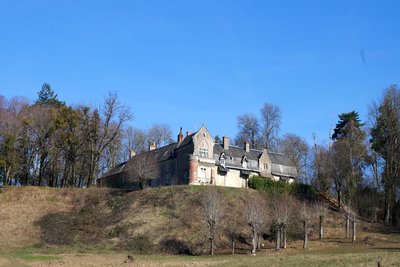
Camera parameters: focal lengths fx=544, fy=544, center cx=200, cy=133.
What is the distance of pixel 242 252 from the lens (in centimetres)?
4922

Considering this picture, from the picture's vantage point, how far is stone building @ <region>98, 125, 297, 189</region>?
2803 inches

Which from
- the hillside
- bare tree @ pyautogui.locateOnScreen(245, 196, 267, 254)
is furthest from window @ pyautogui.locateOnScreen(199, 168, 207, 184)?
bare tree @ pyautogui.locateOnScreen(245, 196, 267, 254)

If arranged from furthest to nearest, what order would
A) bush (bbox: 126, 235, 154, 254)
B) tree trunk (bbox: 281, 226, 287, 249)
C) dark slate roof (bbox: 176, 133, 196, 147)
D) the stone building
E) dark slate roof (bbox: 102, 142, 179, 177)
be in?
dark slate roof (bbox: 102, 142, 179, 177) < dark slate roof (bbox: 176, 133, 196, 147) < the stone building < bush (bbox: 126, 235, 154, 254) < tree trunk (bbox: 281, 226, 287, 249)

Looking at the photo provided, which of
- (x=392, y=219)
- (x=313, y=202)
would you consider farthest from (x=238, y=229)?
(x=392, y=219)

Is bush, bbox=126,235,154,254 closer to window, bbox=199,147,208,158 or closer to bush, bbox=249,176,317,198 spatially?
window, bbox=199,147,208,158

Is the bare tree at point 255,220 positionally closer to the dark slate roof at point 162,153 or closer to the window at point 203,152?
the window at point 203,152

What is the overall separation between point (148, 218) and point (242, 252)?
14034 millimetres

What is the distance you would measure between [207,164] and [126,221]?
641 inches

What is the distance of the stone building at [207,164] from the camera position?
71.2 metres

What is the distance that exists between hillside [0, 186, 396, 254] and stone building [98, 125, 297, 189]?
5.78 meters

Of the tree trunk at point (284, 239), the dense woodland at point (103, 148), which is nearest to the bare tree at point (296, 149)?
the dense woodland at point (103, 148)

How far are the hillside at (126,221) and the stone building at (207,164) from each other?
19.0 ft

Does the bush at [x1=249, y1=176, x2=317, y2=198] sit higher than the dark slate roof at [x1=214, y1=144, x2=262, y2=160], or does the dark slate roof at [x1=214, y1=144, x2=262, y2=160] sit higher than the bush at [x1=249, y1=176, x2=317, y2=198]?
the dark slate roof at [x1=214, y1=144, x2=262, y2=160]

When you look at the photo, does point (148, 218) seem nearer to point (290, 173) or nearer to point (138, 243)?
point (138, 243)
